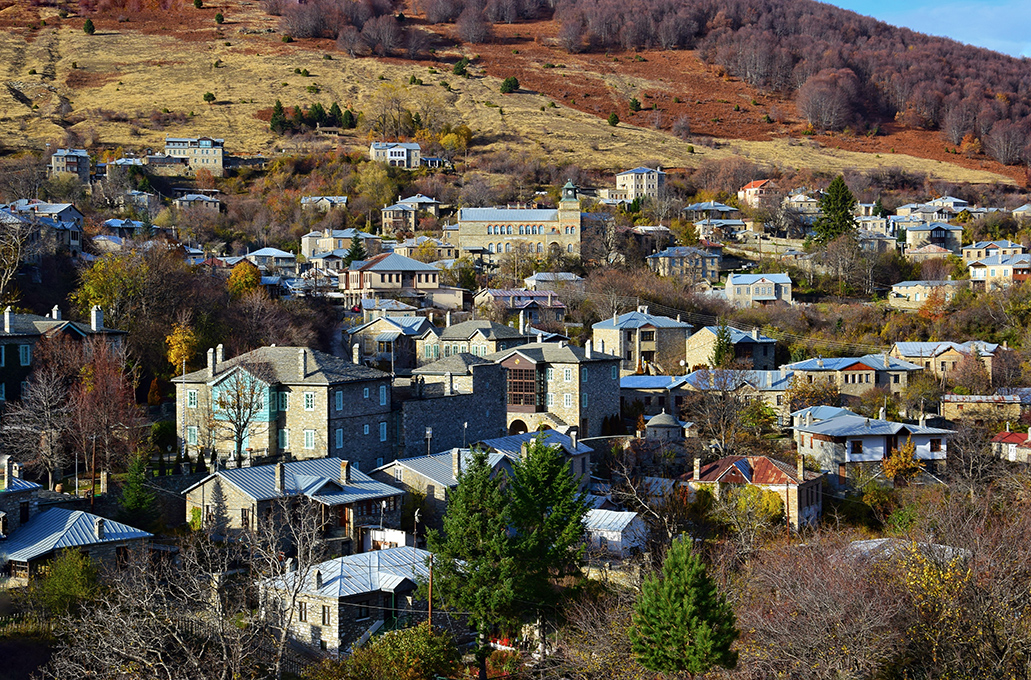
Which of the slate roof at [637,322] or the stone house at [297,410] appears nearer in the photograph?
the stone house at [297,410]

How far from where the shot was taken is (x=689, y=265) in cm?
8425

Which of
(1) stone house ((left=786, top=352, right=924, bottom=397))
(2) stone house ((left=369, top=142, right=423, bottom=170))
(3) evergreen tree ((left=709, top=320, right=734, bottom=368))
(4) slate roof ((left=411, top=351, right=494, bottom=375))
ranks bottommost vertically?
(1) stone house ((left=786, top=352, right=924, bottom=397))

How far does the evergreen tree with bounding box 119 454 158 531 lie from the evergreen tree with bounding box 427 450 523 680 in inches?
362

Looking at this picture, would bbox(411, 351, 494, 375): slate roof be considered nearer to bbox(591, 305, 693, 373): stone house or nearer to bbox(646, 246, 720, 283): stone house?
bbox(591, 305, 693, 373): stone house

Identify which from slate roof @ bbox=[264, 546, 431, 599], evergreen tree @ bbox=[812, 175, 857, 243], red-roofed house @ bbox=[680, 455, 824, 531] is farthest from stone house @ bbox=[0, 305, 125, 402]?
evergreen tree @ bbox=[812, 175, 857, 243]

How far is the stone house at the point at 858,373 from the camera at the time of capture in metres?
61.3

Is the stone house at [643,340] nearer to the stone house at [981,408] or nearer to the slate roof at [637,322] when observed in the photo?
the slate roof at [637,322]

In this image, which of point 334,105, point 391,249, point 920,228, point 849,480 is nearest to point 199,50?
point 334,105

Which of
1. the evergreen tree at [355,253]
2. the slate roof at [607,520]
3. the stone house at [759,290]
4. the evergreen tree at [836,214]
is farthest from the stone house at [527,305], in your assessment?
the slate roof at [607,520]

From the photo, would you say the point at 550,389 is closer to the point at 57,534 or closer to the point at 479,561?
the point at 479,561

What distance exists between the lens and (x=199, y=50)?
14800 cm

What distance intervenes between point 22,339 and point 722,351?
36.7 metres

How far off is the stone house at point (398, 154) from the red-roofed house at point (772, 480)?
7235 centimetres

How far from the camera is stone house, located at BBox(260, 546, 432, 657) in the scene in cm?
2667
